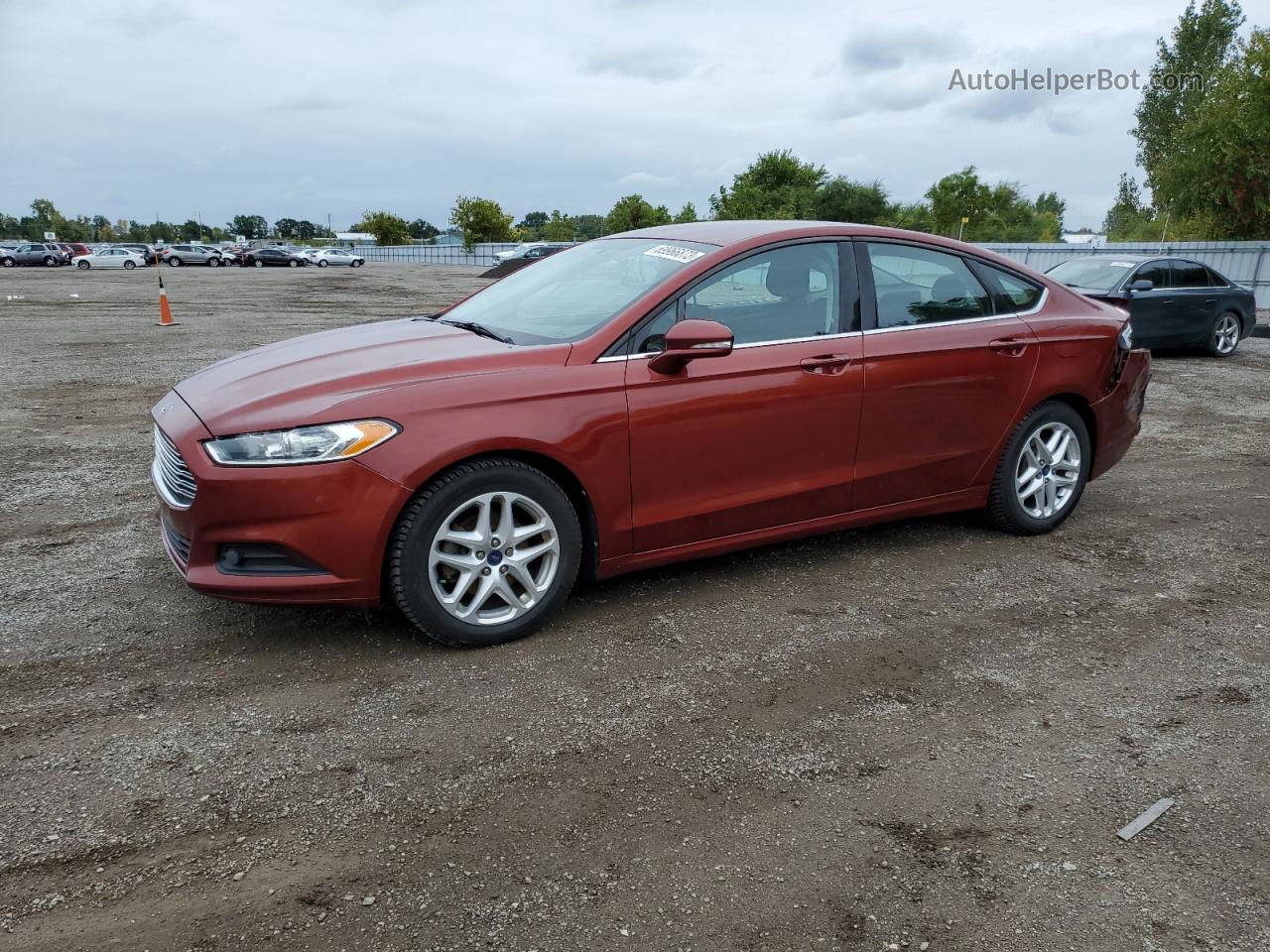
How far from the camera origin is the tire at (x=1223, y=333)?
13836 mm

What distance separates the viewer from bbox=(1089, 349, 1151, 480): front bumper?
540 cm

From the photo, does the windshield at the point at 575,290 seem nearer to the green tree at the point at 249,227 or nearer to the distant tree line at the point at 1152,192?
the distant tree line at the point at 1152,192

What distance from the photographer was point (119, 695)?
336 cm

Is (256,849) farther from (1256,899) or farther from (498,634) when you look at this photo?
(1256,899)

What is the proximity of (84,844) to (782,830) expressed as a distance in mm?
1893

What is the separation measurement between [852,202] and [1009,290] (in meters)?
66.4

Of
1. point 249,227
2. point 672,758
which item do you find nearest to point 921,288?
point 672,758

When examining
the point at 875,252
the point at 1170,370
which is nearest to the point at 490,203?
the point at 1170,370

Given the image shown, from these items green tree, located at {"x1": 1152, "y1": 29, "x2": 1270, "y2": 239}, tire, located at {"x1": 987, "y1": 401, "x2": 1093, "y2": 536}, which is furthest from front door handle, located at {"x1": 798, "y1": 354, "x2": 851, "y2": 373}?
green tree, located at {"x1": 1152, "y1": 29, "x2": 1270, "y2": 239}

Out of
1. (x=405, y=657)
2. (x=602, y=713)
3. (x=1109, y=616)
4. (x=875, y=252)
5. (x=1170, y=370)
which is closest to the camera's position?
(x=602, y=713)

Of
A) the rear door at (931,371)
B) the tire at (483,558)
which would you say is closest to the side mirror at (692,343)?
the tire at (483,558)

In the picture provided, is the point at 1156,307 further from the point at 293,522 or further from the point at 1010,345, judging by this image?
the point at 293,522

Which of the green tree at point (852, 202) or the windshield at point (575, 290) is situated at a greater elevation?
the green tree at point (852, 202)

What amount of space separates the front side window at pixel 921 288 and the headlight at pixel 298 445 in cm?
253
